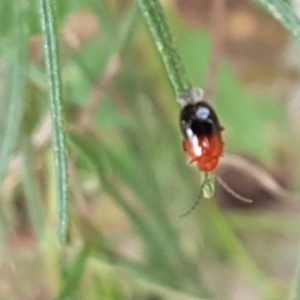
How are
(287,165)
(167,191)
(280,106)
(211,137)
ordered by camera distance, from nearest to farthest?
1. (211,137)
2. (167,191)
3. (280,106)
4. (287,165)

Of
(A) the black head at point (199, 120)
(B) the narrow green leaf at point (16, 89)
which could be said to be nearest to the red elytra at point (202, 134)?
(A) the black head at point (199, 120)

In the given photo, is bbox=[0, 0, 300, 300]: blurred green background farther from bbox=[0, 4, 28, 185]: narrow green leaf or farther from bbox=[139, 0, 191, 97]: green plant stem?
bbox=[139, 0, 191, 97]: green plant stem

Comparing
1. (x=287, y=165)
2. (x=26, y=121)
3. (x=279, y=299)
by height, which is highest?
(x=26, y=121)

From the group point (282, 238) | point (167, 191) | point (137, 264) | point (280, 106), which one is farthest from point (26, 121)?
point (282, 238)

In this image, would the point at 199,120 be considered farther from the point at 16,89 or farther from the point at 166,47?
the point at 16,89

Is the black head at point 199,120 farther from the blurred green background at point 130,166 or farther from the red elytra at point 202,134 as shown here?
the blurred green background at point 130,166

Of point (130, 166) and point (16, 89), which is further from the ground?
point (16, 89)

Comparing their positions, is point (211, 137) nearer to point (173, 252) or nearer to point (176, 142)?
point (173, 252)

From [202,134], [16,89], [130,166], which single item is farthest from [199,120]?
[130,166]
